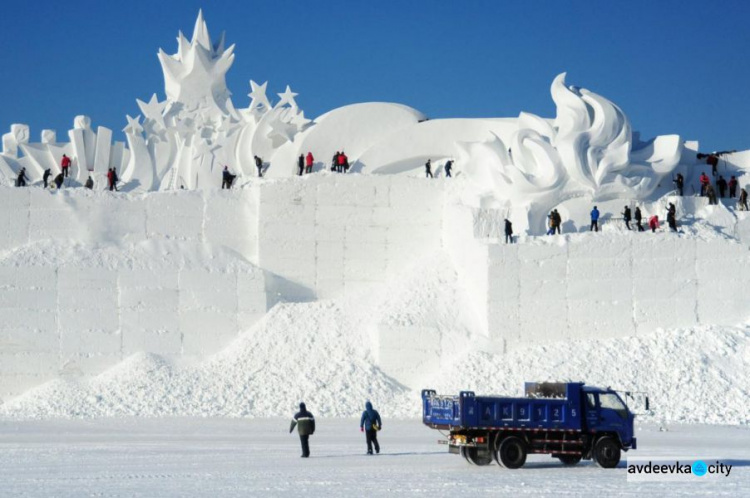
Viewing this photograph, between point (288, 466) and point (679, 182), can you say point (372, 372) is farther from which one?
point (288, 466)

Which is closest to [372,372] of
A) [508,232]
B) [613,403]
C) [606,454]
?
[508,232]

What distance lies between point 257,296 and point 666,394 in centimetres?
1334

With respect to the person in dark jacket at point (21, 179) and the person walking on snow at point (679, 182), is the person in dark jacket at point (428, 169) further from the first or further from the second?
the person in dark jacket at point (21, 179)

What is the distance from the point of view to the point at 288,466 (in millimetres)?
21422

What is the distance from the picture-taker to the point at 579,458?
22.0 meters

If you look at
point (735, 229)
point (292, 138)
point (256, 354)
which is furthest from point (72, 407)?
point (735, 229)

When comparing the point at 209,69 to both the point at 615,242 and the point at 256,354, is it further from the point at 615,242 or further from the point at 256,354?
the point at 615,242

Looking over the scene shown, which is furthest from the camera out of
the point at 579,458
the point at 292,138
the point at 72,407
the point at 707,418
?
the point at 292,138

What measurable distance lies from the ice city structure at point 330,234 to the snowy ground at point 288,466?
7.65 meters

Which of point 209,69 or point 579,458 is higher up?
point 209,69

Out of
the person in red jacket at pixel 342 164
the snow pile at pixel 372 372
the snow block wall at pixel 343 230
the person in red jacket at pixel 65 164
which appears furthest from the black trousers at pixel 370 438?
the person in red jacket at pixel 65 164

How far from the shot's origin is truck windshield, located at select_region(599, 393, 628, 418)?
871 inches

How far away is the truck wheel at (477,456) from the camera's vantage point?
21808mm

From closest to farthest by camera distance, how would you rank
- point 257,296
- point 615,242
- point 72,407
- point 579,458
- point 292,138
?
point 579,458, point 72,407, point 615,242, point 257,296, point 292,138
